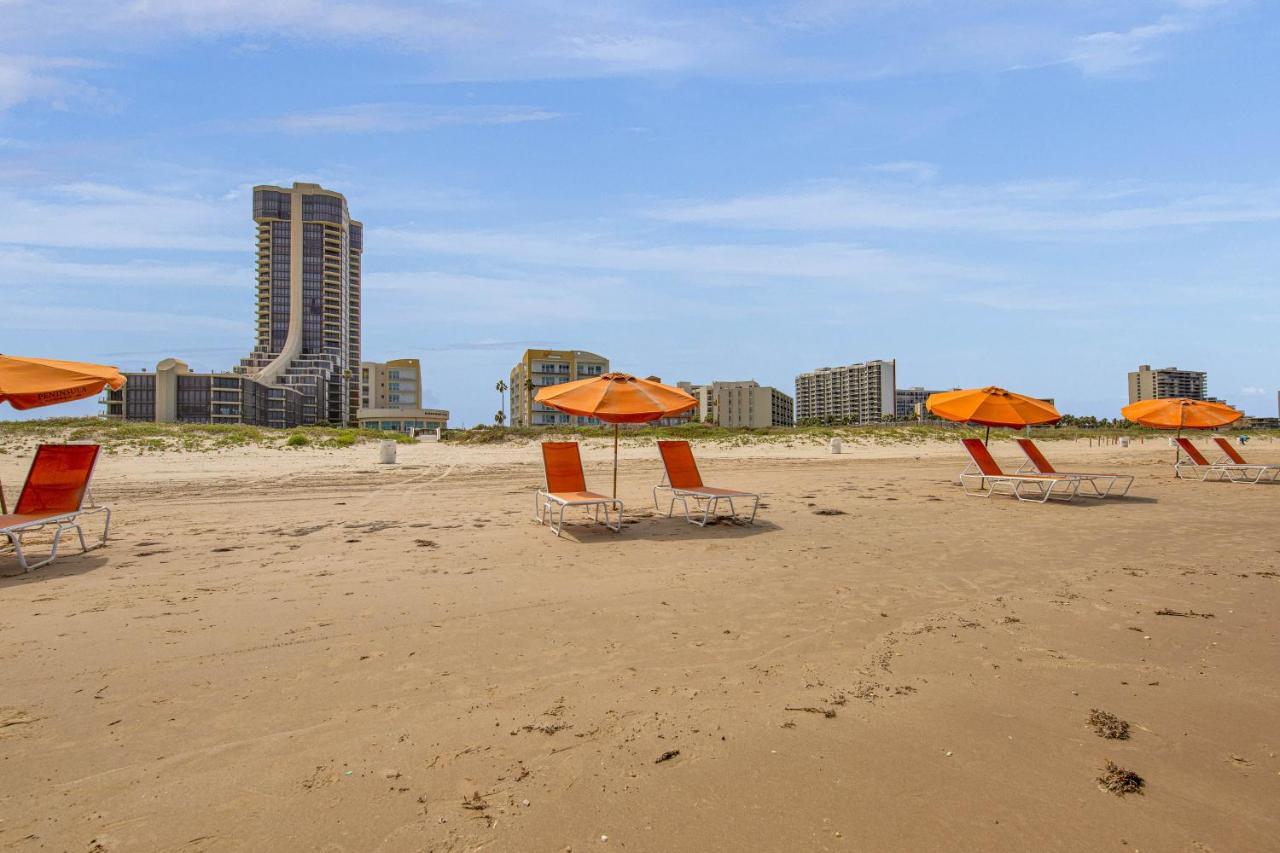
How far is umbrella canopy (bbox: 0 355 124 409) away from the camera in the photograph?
6.66 m

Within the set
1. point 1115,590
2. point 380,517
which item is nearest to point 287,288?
point 380,517

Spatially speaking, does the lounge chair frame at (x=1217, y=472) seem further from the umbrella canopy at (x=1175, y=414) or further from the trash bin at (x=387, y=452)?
the trash bin at (x=387, y=452)

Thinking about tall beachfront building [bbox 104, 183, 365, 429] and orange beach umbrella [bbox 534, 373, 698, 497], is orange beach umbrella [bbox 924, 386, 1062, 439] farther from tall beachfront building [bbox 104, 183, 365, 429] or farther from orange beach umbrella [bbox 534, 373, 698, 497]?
tall beachfront building [bbox 104, 183, 365, 429]

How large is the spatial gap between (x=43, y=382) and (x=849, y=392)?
132 metres

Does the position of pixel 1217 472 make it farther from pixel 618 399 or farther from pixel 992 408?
pixel 618 399

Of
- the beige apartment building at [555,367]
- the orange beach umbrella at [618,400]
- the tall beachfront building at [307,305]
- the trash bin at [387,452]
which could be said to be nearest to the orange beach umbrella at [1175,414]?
the orange beach umbrella at [618,400]

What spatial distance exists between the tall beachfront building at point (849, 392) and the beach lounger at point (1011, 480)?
99396 mm

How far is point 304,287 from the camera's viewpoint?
103 metres

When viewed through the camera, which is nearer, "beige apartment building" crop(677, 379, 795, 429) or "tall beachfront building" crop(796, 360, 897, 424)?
"beige apartment building" crop(677, 379, 795, 429)

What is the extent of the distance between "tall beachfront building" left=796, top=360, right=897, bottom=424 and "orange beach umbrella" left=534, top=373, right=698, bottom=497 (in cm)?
10502

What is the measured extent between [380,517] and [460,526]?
140 centimetres

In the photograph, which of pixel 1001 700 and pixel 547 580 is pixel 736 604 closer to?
pixel 547 580

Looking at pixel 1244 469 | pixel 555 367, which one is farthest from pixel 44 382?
pixel 555 367

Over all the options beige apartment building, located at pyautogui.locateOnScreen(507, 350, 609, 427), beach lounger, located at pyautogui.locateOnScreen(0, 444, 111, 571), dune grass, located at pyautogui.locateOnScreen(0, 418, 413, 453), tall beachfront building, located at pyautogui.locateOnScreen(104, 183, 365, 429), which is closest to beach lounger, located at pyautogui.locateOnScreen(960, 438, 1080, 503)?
beach lounger, located at pyautogui.locateOnScreen(0, 444, 111, 571)
